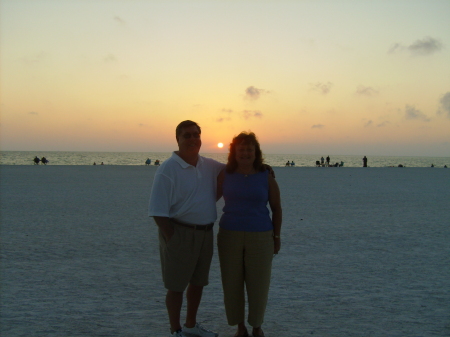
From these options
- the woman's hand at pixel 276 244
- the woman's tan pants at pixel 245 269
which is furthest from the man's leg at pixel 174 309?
the woman's hand at pixel 276 244

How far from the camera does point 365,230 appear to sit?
9.70 m

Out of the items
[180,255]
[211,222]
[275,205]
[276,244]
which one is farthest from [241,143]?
[180,255]

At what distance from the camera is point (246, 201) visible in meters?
4.13

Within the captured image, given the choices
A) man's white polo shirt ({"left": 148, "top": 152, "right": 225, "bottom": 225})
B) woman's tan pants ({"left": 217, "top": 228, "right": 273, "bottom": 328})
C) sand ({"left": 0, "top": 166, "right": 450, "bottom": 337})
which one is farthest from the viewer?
sand ({"left": 0, "top": 166, "right": 450, "bottom": 337})

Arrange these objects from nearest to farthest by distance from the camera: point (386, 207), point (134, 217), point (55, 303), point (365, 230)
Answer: point (55, 303), point (365, 230), point (134, 217), point (386, 207)

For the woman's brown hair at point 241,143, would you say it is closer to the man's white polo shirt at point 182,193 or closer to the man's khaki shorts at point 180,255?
the man's white polo shirt at point 182,193

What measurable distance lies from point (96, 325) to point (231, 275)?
1408 millimetres

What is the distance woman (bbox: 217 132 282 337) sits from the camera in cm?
414

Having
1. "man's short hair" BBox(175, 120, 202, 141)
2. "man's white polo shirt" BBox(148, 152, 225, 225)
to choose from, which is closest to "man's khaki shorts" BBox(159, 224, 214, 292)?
"man's white polo shirt" BBox(148, 152, 225, 225)

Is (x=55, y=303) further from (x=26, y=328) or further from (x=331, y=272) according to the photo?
(x=331, y=272)

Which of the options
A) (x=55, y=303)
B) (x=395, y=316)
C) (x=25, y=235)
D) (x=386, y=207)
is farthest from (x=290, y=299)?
(x=386, y=207)

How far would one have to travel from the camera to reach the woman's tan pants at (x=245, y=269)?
4.17 m

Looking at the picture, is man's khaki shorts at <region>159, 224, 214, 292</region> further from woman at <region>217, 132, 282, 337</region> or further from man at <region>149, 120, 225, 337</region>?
woman at <region>217, 132, 282, 337</region>

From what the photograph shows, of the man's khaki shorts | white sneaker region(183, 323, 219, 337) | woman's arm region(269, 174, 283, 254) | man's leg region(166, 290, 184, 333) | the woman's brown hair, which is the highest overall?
the woman's brown hair
